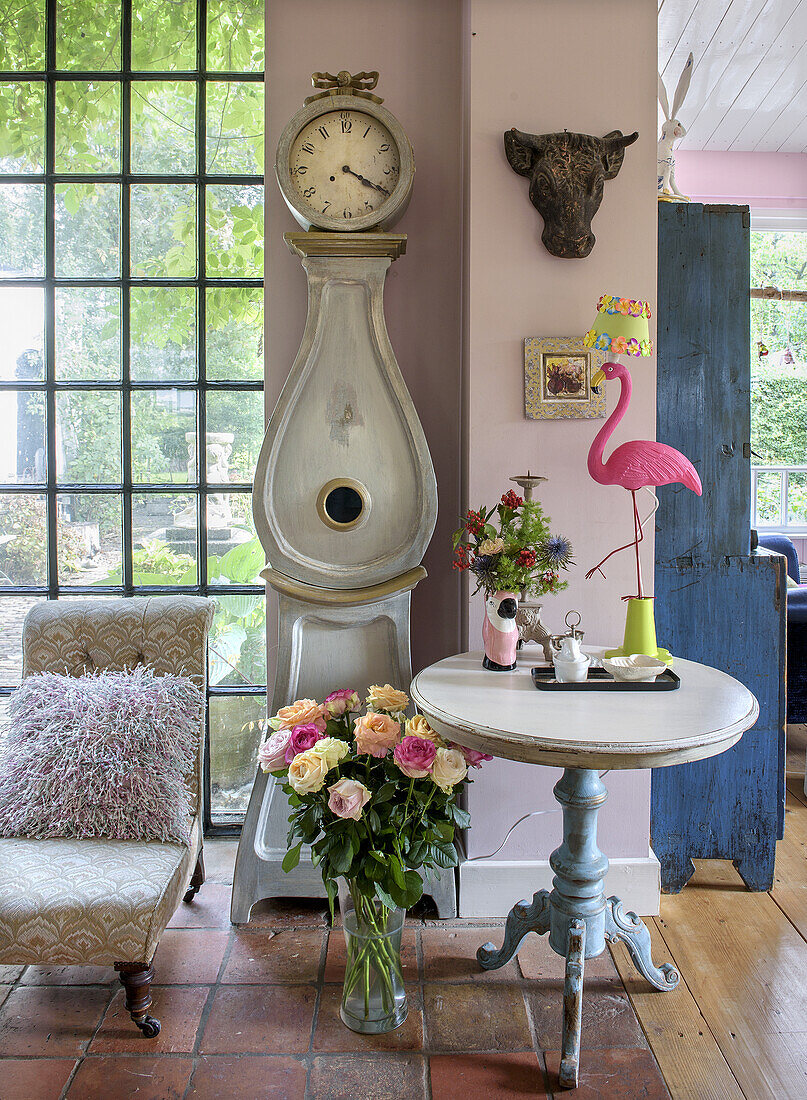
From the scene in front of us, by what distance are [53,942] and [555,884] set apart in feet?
3.47

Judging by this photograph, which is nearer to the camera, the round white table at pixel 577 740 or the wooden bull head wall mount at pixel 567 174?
the round white table at pixel 577 740

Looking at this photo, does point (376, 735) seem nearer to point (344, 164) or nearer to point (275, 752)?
point (275, 752)

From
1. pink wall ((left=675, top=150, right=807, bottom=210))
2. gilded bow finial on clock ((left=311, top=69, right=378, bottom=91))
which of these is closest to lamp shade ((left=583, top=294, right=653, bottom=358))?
gilded bow finial on clock ((left=311, top=69, right=378, bottom=91))

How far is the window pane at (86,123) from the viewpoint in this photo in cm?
242

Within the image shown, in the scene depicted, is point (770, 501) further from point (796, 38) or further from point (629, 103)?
point (629, 103)

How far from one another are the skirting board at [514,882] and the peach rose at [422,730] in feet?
2.36

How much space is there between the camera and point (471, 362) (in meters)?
2.12

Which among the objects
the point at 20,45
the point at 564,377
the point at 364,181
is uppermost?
the point at 20,45

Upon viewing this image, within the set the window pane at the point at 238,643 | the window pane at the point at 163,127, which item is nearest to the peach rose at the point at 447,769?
the window pane at the point at 238,643

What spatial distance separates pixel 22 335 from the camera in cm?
248

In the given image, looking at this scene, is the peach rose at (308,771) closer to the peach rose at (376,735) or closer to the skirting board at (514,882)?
the peach rose at (376,735)

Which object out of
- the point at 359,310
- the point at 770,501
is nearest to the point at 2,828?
the point at 359,310

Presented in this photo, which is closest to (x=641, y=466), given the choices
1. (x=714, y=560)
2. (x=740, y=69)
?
(x=714, y=560)

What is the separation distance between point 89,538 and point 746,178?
12.9 ft
